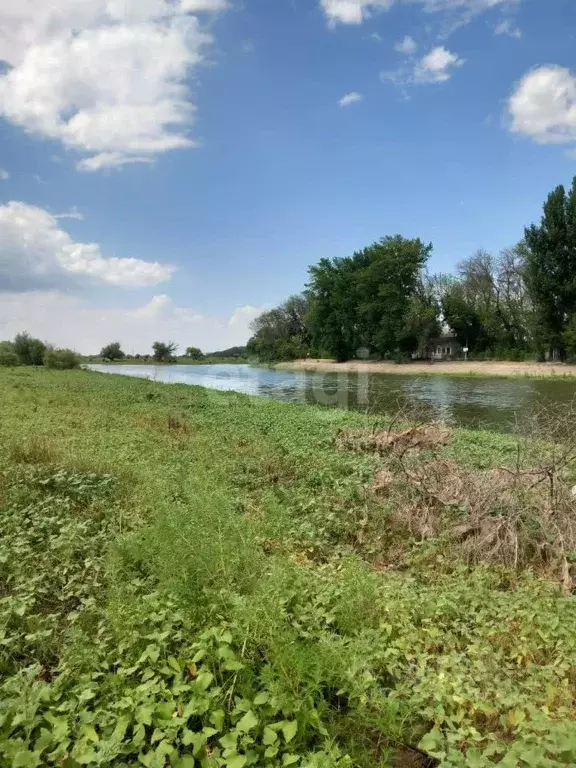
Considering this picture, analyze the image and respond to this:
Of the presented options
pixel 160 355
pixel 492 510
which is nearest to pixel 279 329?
pixel 160 355

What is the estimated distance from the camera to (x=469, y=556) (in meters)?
Answer: 4.82

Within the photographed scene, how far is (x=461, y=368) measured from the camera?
44.6m

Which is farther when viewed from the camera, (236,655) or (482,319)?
(482,319)

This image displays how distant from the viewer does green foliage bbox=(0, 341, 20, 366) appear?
173 ft

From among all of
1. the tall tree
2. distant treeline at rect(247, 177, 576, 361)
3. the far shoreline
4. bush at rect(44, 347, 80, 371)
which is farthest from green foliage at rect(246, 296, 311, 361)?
the tall tree

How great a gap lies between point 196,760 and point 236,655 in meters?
0.56

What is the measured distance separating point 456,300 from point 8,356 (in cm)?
4936

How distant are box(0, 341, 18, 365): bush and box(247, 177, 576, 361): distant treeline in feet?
120

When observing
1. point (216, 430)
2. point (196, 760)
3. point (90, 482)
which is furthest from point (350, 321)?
point (196, 760)

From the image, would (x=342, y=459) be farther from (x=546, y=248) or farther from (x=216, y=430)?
(x=546, y=248)

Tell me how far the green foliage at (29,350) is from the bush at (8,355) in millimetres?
608

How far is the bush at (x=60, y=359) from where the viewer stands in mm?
51062

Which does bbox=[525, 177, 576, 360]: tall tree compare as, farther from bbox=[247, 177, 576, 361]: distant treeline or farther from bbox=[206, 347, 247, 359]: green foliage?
bbox=[206, 347, 247, 359]: green foliage

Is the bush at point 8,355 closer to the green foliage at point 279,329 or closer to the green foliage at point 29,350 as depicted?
the green foliage at point 29,350
